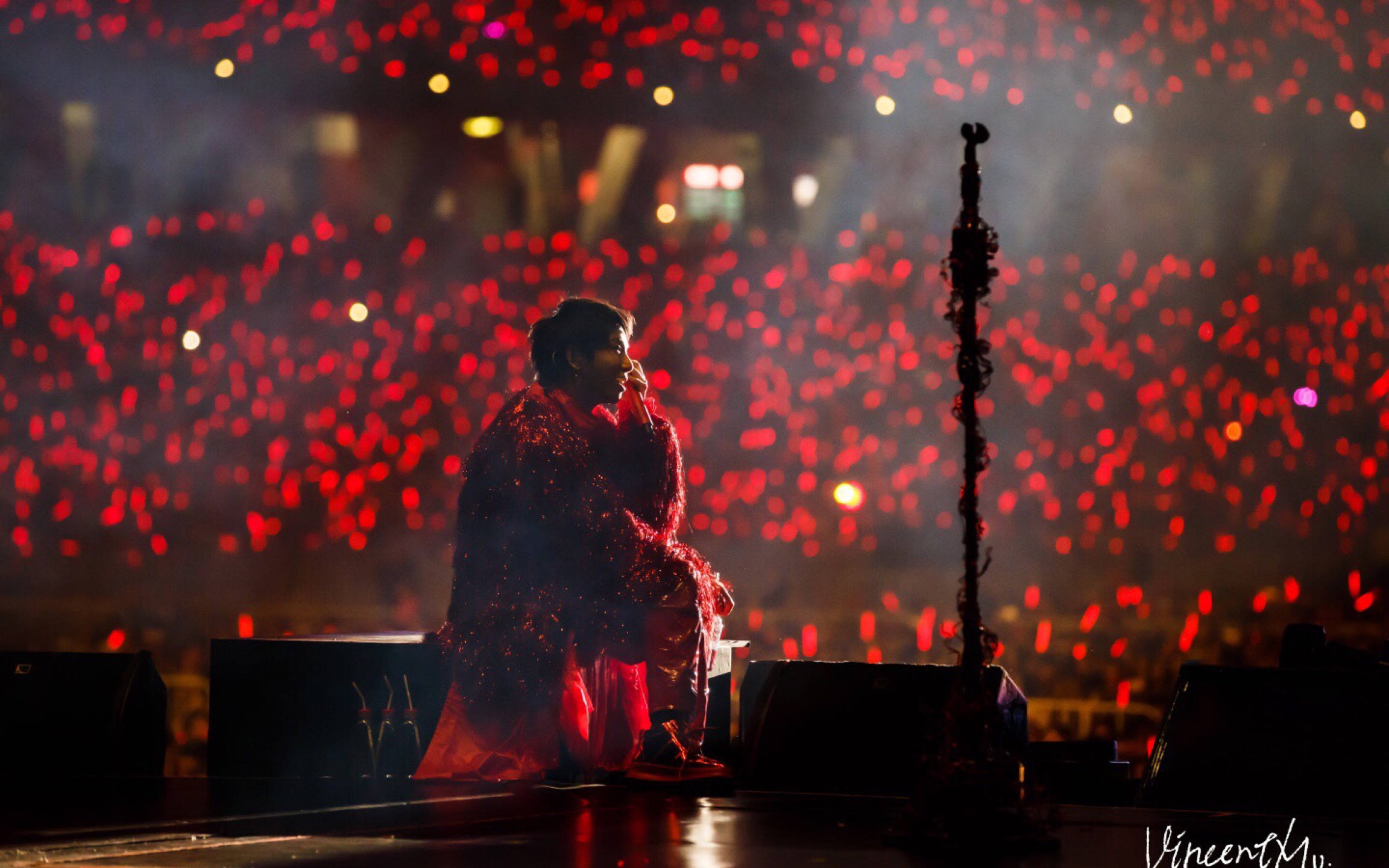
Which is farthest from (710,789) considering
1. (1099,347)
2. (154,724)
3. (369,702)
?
(1099,347)

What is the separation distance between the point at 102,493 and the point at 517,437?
18.4 ft

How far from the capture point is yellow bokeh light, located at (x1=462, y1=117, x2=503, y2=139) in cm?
846

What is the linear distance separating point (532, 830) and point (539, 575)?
0.94 metres

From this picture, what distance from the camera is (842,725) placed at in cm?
349

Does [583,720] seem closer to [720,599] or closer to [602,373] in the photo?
[720,599]

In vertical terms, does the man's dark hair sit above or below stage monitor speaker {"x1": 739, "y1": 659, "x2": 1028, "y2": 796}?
above

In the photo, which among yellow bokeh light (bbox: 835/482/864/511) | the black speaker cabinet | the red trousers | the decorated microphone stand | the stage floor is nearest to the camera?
the stage floor

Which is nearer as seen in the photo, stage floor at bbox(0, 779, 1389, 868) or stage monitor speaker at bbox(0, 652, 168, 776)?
stage floor at bbox(0, 779, 1389, 868)

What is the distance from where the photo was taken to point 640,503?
12.3ft

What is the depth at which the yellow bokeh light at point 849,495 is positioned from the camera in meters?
8.38

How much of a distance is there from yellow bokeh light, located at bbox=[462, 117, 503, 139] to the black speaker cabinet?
5153 millimetres

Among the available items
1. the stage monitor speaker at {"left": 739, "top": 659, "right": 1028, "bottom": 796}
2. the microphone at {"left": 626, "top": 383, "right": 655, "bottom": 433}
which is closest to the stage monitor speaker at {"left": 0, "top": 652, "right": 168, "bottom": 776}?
the microphone at {"left": 626, "top": 383, "right": 655, "bottom": 433}

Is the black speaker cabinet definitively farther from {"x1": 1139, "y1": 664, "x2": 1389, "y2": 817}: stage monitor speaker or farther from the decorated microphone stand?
{"x1": 1139, "y1": 664, "x2": 1389, "y2": 817}: stage monitor speaker

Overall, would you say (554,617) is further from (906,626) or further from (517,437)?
(906,626)
